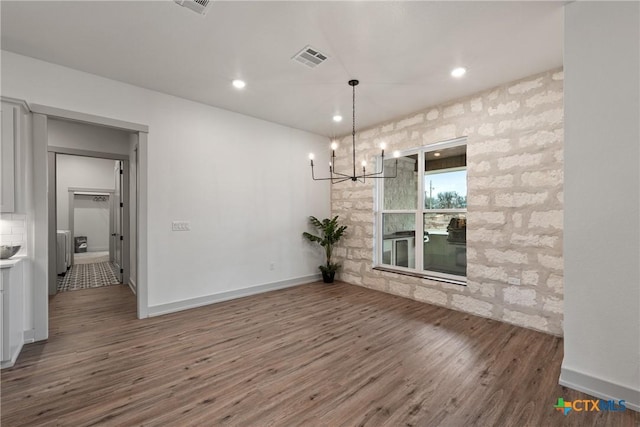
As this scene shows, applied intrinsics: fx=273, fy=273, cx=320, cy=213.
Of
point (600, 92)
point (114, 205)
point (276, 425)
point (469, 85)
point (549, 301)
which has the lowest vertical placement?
point (276, 425)

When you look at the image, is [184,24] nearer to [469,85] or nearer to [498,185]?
[469,85]

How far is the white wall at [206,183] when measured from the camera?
3143 mm

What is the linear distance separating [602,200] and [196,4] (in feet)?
11.0

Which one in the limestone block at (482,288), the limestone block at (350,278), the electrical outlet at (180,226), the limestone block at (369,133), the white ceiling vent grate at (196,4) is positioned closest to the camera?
the white ceiling vent grate at (196,4)

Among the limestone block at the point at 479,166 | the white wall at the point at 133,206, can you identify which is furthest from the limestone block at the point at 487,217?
the white wall at the point at 133,206

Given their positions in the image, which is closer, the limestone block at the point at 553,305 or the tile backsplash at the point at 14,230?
the tile backsplash at the point at 14,230

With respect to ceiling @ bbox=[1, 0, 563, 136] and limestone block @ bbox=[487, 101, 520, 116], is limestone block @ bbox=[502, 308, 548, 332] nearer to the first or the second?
limestone block @ bbox=[487, 101, 520, 116]

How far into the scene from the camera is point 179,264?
379 cm

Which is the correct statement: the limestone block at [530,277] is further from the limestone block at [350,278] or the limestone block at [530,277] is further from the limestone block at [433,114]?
the limestone block at [350,278]

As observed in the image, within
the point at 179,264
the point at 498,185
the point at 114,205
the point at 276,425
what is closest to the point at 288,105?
the point at 179,264

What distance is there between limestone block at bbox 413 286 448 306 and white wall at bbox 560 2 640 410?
1778 millimetres

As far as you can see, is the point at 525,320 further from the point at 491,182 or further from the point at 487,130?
the point at 487,130

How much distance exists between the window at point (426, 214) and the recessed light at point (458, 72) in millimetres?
952

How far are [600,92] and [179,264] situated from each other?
464 cm
